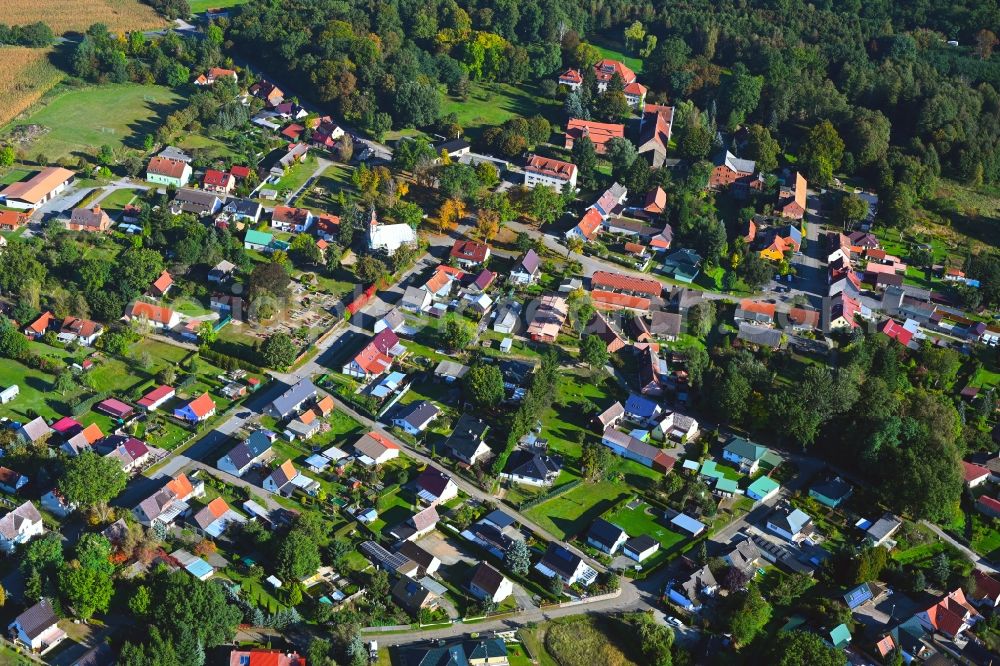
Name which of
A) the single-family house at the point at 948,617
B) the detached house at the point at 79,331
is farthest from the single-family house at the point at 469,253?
the single-family house at the point at 948,617

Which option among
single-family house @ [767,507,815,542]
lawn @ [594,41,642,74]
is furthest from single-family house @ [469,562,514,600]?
lawn @ [594,41,642,74]

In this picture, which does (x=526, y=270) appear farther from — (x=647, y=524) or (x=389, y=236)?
(x=647, y=524)

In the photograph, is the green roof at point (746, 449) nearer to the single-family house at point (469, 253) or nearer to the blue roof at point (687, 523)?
the blue roof at point (687, 523)

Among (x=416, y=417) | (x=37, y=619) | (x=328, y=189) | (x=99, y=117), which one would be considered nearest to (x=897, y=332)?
(x=416, y=417)

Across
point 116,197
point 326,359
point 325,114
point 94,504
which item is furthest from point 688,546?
point 325,114

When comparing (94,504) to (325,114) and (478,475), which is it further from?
(325,114)
